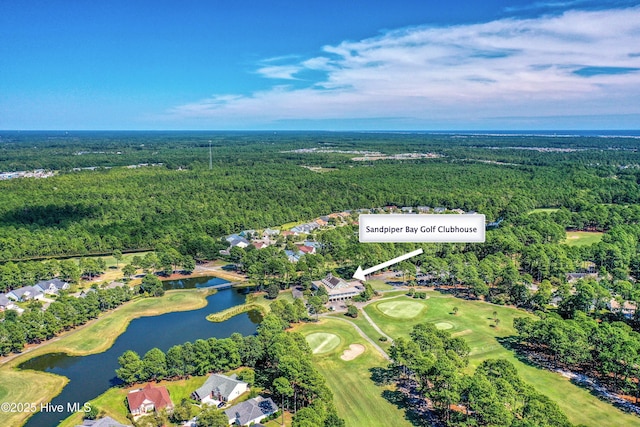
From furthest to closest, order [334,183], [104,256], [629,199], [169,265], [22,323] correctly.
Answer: [334,183]
[629,199]
[104,256]
[169,265]
[22,323]

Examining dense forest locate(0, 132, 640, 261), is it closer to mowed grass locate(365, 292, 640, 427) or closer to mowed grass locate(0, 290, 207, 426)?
mowed grass locate(0, 290, 207, 426)

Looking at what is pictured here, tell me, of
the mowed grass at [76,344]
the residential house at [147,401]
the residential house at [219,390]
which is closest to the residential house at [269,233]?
the mowed grass at [76,344]

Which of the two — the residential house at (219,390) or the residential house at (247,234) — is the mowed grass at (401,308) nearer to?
the residential house at (219,390)

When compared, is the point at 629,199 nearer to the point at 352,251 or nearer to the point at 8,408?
the point at 352,251

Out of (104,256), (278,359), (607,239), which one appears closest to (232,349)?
(278,359)

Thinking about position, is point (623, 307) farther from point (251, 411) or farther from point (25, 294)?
point (25, 294)

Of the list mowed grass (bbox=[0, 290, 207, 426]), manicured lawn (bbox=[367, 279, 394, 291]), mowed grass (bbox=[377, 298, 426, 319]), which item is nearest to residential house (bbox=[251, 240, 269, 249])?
mowed grass (bbox=[0, 290, 207, 426])
